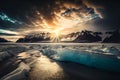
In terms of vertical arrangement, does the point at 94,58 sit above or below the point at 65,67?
above

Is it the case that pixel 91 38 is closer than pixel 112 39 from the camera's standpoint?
No

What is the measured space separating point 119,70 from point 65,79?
5239 millimetres

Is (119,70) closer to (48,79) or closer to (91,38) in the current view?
(48,79)

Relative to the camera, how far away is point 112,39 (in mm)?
158250

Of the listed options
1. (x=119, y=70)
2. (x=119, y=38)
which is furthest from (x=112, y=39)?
(x=119, y=70)

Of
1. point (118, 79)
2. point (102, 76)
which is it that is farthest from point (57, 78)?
point (118, 79)

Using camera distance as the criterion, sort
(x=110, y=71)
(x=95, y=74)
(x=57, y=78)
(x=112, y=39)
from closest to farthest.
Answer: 1. (x=57, y=78)
2. (x=95, y=74)
3. (x=110, y=71)
4. (x=112, y=39)

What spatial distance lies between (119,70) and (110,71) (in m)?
0.91

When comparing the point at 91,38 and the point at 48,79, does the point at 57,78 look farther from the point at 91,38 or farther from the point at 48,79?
the point at 91,38

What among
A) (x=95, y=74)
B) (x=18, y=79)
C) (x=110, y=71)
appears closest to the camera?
(x=18, y=79)

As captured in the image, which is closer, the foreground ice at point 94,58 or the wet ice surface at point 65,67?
the wet ice surface at point 65,67

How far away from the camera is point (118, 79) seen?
8.63 metres

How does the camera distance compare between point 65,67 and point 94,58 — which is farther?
point 94,58

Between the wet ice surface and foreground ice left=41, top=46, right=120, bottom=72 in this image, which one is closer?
the wet ice surface
